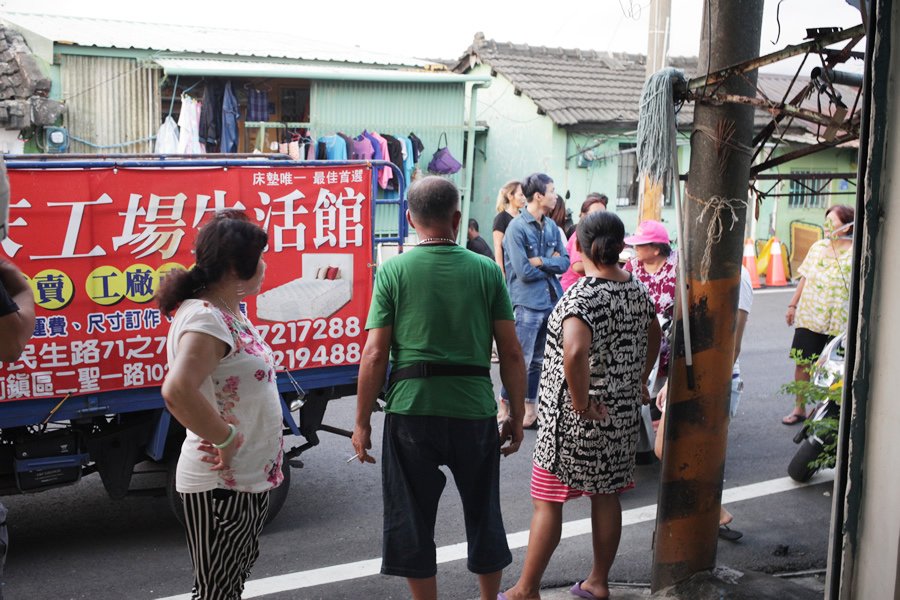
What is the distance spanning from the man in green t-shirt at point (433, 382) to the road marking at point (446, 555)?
1.04 m

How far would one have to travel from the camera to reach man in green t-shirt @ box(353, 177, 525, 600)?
3742 millimetres

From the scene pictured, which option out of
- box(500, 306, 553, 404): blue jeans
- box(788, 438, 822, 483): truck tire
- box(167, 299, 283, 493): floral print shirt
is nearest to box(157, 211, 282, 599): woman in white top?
box(167, 299, 283, 493): floral print shirt

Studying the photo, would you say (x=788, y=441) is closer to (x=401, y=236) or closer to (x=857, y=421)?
(x=401, y=236)

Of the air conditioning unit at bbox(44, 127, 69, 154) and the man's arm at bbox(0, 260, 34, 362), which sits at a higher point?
the air conditioning unit at bbox(44, 127, 69, 154)

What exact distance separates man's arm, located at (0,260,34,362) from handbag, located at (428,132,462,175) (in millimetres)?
11676

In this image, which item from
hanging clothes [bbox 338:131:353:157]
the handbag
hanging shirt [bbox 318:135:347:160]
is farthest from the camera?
the handbag

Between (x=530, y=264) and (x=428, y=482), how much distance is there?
12.4 ft

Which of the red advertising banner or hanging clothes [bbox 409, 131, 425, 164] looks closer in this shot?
the red advertising banner

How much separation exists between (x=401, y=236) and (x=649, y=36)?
6200 millimetres

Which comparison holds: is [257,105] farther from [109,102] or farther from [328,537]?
[328,537]

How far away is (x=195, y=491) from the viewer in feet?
10.5

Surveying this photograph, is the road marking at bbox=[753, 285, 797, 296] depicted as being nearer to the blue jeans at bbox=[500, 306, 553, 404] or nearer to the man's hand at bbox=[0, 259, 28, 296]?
the blue jeans at bbox=[500, 306, 553, 404]

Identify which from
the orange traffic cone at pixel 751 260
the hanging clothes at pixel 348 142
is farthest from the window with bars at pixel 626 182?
the hanging clothes at pixel 348 142

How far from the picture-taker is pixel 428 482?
3.84 metres
